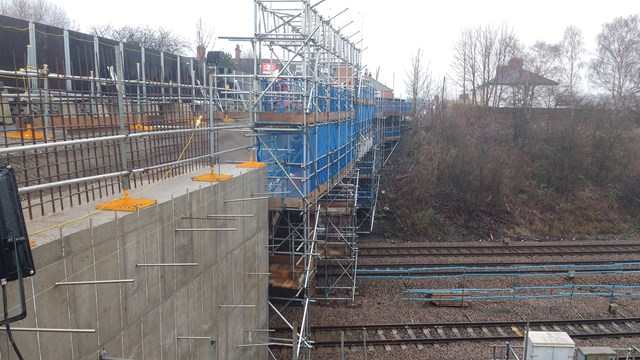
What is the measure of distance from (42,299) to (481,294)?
43.3 feet

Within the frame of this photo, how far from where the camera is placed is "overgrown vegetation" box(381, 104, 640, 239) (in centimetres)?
2289

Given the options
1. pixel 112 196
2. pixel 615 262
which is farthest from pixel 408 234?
pixel 112 196

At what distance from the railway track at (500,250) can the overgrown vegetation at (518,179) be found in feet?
8.07

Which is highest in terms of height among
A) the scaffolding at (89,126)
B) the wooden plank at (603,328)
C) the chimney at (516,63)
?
the chimney at (516,63)

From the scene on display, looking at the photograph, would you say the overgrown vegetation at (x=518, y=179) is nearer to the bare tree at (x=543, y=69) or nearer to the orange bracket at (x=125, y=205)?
the bare tree at (x=543, y=69)

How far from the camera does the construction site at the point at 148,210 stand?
3588 mm

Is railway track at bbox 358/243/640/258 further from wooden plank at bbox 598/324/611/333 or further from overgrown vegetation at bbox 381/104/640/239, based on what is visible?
wooden plank at bbox 598/324/611/333

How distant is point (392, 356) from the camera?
1067 centimetres

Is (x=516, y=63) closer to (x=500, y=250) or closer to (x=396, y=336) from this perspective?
(x=500, y=250)

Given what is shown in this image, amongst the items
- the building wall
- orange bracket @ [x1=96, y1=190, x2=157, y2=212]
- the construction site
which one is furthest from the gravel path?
orange bracket @ [x1=96, y1=190, x2=157, y2=212]

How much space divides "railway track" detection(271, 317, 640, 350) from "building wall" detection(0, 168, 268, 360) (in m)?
3.41

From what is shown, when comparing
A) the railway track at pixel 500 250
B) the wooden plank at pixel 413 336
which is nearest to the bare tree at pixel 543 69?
the railway track at pixel 500 250

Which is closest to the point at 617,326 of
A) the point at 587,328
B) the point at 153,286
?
the point at 587,328

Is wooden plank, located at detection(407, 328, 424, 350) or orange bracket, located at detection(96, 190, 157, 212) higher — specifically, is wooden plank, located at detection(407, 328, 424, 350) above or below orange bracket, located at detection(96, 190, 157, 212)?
below
